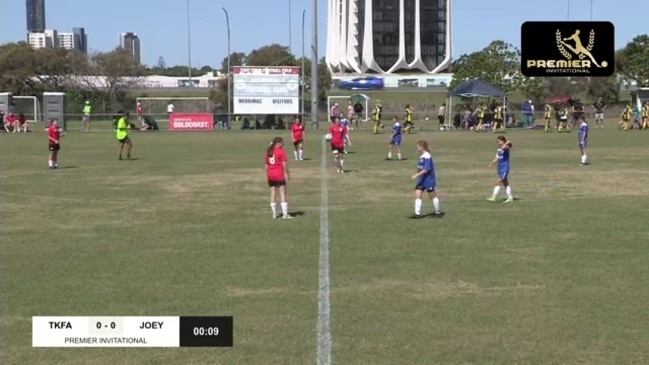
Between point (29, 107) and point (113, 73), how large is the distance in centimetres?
2957

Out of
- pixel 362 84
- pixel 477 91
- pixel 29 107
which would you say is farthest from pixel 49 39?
pixel 477 91

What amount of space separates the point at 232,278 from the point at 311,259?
1.65 meters

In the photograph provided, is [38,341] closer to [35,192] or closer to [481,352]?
[481,352]

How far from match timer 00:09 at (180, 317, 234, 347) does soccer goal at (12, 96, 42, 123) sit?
185ft

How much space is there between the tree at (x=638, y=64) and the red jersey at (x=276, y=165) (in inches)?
2590

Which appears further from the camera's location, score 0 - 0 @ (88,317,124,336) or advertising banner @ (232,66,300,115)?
advertising banner @ (232,66,300,115)

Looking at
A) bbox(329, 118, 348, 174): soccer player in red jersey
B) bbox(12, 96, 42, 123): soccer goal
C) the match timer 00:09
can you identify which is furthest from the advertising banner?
the match timer 00:09

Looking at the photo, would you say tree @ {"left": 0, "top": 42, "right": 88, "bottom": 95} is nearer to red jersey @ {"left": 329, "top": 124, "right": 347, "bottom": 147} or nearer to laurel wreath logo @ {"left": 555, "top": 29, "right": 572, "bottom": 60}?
red jersey @ {"left": 329, "top": 124, "right": 347, "bottom": 147}

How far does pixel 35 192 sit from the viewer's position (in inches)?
862

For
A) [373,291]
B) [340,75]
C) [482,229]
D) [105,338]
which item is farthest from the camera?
[340,75]

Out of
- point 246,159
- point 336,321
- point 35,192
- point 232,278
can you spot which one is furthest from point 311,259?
point 246,159

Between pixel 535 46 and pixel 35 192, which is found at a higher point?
pixel 535 46

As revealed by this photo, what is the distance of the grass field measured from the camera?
27.0 feet

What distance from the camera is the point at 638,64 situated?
7681 centimetres
